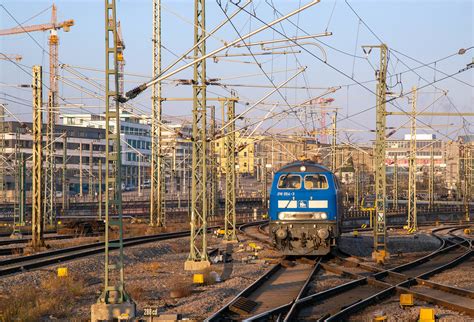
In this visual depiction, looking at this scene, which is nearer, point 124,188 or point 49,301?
point 49,301

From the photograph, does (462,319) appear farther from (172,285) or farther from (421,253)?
(421,253)

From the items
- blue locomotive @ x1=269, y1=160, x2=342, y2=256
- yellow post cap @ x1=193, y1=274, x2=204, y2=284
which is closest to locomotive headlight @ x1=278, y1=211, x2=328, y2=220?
blue locomotive @ x1=269, y1=160, x2=342, y2=256

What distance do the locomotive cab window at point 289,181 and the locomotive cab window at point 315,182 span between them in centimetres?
28

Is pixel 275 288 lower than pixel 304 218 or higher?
lower

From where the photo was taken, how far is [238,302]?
1495 cm

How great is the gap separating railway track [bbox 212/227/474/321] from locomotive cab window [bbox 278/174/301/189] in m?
2.88

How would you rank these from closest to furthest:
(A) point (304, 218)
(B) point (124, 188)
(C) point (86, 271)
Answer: (C) point (86, 271) < (A) point (304, 218) < (B) point (124, 188)

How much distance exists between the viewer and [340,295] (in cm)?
1703

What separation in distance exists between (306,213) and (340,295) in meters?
7.54

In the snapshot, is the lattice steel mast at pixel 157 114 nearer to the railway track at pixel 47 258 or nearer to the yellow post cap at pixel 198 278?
the railway track at pixel 47 258

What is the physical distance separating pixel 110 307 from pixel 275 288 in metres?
5.62

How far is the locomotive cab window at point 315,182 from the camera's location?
24516 millimetres

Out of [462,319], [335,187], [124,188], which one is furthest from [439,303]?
[124,188]

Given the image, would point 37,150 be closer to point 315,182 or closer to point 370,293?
point 315,182
